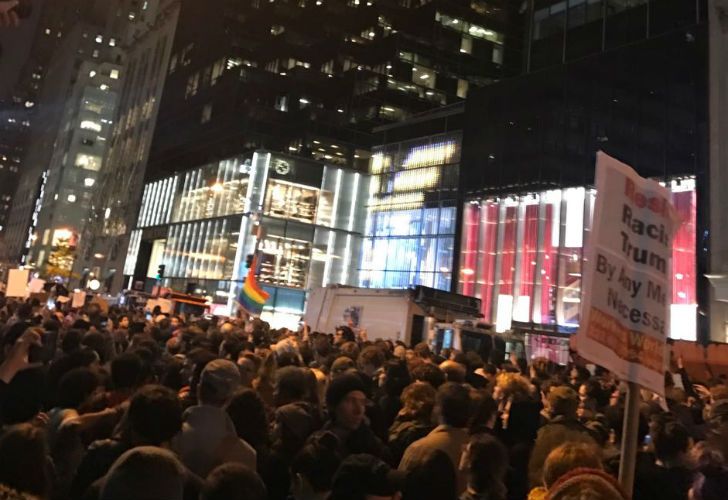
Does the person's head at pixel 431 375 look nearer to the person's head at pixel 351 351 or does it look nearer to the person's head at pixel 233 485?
the person's head at pixel 351 351

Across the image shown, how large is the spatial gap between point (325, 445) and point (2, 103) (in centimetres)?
19912

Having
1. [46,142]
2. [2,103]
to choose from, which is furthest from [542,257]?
[2,103]

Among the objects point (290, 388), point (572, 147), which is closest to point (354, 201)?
point (572, 147)

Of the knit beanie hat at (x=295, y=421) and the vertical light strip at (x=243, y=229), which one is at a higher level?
the vertical light strip at (x=243, y=229)

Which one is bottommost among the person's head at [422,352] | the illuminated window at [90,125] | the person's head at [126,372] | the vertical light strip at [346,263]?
the person's head at [126,372]

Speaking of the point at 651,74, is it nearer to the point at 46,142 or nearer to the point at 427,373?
the point at 427,373

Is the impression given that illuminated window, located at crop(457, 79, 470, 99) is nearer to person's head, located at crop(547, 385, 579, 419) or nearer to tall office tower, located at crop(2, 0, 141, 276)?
tall office tower, located at crop(2, 0, 141, 276)

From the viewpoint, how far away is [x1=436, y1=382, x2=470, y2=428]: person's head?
15.4 feet

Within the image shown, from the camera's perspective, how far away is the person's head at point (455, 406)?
469cm

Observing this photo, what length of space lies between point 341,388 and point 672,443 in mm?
2784

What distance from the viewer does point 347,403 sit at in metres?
4.82

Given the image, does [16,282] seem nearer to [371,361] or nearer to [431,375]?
[371,361]

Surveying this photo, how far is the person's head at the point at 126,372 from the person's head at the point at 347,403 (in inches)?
74.0

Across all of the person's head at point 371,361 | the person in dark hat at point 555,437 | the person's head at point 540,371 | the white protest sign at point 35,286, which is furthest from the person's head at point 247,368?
the white protest sign at point 35,286
